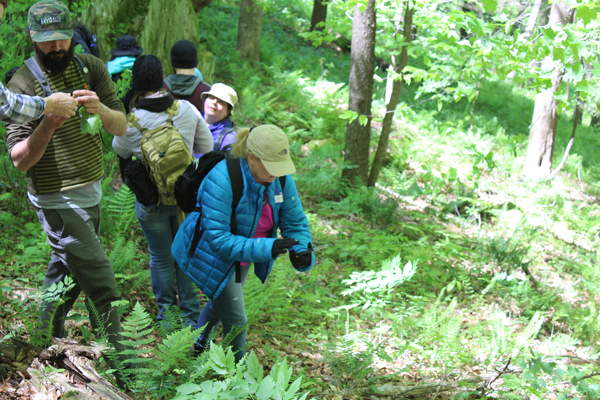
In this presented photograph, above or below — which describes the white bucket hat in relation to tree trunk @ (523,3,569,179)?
above

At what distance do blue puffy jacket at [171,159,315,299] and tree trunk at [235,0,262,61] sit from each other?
9.94 m

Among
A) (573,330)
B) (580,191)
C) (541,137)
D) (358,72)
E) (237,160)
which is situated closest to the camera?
(237,160)

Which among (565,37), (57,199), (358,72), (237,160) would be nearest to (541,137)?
(358,72)

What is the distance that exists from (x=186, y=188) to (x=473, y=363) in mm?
3027

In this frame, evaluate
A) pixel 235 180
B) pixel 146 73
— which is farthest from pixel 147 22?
pixel 235 180

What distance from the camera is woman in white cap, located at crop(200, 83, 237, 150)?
3554mm

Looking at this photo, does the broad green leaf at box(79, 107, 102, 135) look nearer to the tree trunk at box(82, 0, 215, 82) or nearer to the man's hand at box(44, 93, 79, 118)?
the man's hand at box(44, 93, 79, 118)

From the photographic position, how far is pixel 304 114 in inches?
390

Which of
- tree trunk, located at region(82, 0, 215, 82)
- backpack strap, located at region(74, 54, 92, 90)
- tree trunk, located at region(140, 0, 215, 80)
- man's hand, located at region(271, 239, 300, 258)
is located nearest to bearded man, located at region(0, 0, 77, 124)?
backpack strap, located at region(74, 54, 92, 90)

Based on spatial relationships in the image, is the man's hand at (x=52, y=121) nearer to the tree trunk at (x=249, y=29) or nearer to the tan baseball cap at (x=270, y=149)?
the tan baseball cap at (x=270, y=149)

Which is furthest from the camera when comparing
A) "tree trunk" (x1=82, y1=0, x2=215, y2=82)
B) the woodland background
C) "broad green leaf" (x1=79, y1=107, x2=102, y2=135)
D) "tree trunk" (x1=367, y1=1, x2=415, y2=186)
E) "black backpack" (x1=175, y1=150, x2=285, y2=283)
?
"tree trunk" (x1=367, y1=1, x2=415, y2=186)

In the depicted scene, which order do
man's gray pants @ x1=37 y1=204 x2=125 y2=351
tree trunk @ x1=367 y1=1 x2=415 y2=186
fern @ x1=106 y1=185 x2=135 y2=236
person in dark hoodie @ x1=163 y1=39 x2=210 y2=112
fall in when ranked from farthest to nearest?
tree trunk @ x1=367 y1=1 x2=415 y2=186
fern @ x1=106 y1=185 x2=135 y2=236
person in dark hoodie @ x1=163 y1=39 x2=210 y2=112
man's gray pants @ x1=37 y1=204 x2=125 y2=351

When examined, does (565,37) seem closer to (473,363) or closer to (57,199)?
(473,363)

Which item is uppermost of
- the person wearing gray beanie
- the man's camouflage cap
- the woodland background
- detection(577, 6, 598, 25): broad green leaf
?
detection(577, 6, 598, 25): broad green leaf
